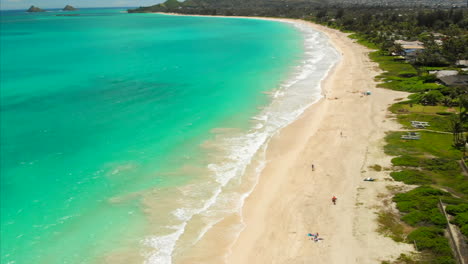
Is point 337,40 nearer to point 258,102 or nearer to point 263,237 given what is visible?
point 258,102

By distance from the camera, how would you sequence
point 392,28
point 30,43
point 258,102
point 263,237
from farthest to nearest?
point 30,43
point 392,28
point 258,102
point 263,237

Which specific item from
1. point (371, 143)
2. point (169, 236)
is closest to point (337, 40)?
point (371, 143)

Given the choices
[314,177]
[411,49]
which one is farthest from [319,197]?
[411,49]

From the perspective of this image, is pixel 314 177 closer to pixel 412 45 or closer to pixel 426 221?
pixel 426 221

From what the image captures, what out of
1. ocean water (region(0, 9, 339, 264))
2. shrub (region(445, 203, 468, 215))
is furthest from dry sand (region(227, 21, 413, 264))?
shrub (region(445, 203, 468, 215))

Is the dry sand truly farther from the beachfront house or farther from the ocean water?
the beachfront house

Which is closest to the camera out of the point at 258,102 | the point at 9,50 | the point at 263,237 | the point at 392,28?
the point at 263,237
